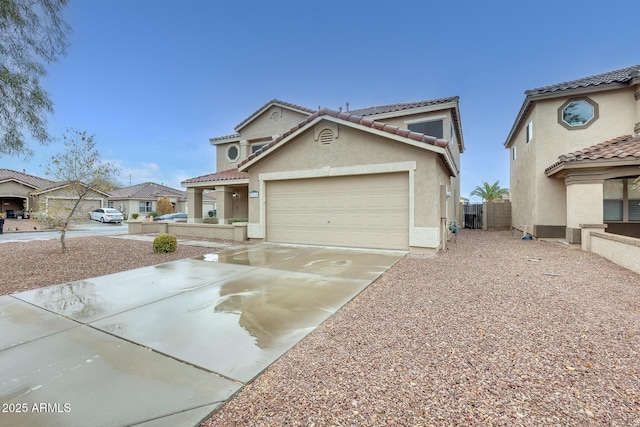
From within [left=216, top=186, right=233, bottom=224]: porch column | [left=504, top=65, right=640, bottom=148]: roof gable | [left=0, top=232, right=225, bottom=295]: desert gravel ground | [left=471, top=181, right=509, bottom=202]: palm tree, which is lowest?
[left=0, top=232, right=225, bottom=295]: desert gravel ground

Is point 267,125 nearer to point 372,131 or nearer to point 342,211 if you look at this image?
point 342,211

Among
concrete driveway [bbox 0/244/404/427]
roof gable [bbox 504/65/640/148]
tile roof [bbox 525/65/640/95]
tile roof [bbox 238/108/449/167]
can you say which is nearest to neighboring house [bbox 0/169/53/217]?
tile roof [bbox 238/108/449/167]

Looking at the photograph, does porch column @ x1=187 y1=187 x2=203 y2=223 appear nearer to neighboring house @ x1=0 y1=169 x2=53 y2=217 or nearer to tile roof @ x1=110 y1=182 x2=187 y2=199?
neighboring house @ x1=0 y1=169 x2=53 y2=217

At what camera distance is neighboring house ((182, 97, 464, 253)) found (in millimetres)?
9023

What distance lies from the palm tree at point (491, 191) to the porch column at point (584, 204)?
49.9 ft

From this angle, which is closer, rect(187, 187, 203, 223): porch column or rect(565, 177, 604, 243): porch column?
rect(565, 177, 604, 243): porch column

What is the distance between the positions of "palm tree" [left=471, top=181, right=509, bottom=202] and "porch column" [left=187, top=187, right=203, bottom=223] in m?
23.3

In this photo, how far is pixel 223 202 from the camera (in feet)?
58.1

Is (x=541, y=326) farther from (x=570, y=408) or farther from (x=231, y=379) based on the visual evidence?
(x=231, y=379)

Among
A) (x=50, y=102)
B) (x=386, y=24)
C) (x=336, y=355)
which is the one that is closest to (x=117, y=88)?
(x=50, y=102)

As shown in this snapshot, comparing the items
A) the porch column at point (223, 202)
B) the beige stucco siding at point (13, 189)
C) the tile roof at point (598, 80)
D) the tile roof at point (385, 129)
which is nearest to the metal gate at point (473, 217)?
the tile roof at point (598, 80)

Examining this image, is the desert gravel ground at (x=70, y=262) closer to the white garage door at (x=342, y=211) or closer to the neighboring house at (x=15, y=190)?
the white garage door at (x=342, y=211)

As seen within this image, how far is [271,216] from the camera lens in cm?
1187

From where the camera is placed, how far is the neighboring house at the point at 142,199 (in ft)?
124
